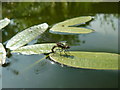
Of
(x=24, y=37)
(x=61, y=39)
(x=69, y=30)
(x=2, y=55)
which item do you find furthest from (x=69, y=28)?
(x=2, y=55)

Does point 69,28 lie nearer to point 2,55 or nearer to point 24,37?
point 24,37

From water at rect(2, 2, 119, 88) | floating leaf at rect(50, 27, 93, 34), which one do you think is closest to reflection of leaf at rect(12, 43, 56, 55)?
water at rect(2, 2, 119, 88)

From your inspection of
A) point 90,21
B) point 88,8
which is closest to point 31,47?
point 90,21

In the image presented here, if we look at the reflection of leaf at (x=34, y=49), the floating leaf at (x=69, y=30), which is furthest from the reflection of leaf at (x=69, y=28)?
the reflection of leaf at (x=34, y=49)

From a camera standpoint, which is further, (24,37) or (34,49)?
(24,37)

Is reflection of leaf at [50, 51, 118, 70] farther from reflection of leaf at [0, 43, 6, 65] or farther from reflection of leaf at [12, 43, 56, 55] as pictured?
reflection of leaf at [0, 43, 6, 65]
